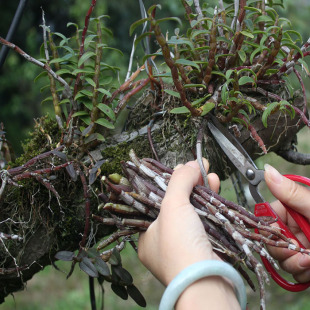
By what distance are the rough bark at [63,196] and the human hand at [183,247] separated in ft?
0.57

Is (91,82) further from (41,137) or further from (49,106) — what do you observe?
(49,106)

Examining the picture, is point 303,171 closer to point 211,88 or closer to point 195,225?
point 211,88

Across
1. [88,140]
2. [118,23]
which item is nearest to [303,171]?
[118,23]

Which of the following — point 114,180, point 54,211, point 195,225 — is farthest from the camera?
point 54,211

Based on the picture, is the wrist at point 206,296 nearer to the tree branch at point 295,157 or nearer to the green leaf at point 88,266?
the green leaf at point 88,266

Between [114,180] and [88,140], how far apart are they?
141 mm

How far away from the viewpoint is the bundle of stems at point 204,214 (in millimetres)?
632

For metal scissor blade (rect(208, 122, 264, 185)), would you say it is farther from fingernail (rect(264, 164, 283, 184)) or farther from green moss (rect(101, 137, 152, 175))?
green moss (rect(101, 137, 152, 175))

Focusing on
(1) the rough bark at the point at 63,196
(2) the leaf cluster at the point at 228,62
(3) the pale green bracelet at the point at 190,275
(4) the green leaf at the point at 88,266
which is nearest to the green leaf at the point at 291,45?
(2) the leaf cluster at the point at 228,62

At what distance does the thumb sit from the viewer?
27.9 inches

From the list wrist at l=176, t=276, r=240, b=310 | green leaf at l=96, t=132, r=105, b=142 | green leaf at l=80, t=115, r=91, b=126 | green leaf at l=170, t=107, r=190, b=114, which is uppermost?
green leaf at l=170, t=107, r=190, b=114

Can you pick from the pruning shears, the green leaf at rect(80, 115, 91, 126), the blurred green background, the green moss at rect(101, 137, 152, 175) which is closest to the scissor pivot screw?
the pruning shears

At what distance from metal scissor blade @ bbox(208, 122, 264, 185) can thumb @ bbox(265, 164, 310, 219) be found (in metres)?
0.05

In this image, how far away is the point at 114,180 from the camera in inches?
28.0
